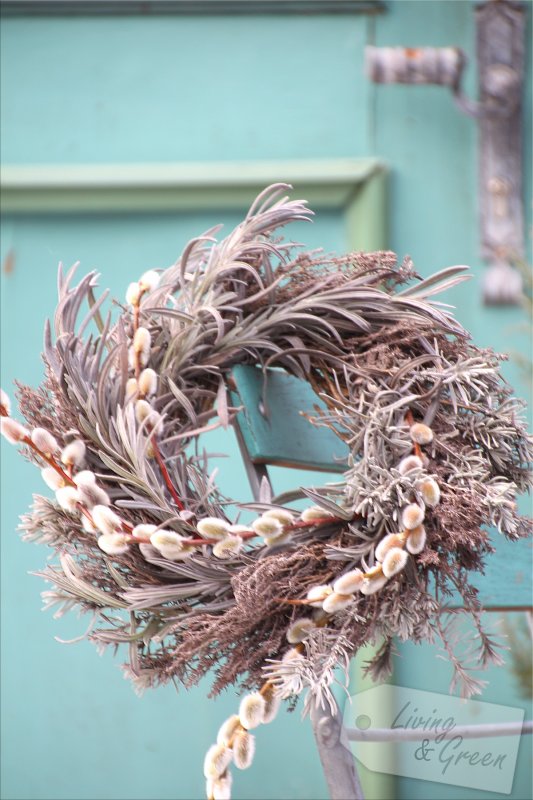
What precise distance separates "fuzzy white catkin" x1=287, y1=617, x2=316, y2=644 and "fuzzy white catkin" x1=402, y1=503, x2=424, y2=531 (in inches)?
3.7

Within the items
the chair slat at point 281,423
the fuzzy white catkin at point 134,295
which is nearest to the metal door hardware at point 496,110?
the chair slat at point 281,423

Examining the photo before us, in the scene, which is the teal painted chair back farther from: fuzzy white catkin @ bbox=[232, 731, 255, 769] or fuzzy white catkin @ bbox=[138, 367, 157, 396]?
fuzzy white catkin @ bbox=[232, 731, 255, 769]

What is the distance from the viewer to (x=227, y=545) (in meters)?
0.60

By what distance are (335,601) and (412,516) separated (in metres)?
0.07

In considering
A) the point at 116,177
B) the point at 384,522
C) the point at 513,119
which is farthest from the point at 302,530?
the point at 513,119

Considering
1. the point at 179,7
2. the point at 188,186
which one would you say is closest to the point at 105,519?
the point at 188,186

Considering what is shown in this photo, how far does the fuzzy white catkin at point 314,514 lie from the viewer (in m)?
0.60

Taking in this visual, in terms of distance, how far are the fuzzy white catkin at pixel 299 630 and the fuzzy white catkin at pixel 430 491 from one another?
0.37 feet

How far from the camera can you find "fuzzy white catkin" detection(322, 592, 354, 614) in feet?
1.86

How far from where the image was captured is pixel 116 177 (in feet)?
4.52

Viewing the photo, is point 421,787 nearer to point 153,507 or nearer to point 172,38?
point 153,507

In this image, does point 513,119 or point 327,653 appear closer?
point 327,653

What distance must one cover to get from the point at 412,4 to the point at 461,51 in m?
0.11

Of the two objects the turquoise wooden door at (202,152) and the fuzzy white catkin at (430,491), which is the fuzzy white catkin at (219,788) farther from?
the turquoise wooden door at (202,152)
